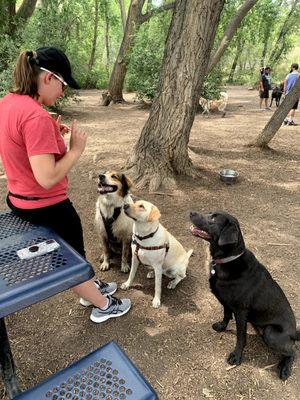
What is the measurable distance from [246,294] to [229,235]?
0.52 metres

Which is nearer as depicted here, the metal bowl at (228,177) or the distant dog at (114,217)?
the distant dog at (114,217)

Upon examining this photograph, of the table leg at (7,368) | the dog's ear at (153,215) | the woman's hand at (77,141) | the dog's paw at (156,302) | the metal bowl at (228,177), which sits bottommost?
the dog's paw at (156,302)

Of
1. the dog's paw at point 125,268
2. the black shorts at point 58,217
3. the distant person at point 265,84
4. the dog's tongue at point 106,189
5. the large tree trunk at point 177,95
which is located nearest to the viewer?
the black shorts at point 58,217

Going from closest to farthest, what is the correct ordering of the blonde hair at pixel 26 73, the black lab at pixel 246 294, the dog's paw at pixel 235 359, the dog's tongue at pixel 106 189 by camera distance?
the blonde hair at pixel 26 73, the black lab at pixel 246 294, the dog's paw at pixel 235 359, the dog's tongue at pixel 106 189

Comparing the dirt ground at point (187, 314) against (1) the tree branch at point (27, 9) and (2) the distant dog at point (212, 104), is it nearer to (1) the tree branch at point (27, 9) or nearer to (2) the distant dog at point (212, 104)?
(2) the distant dog at point (212, 104)

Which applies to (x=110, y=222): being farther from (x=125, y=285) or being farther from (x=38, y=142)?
(x=38, y=142)

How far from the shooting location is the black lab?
2.56 meters

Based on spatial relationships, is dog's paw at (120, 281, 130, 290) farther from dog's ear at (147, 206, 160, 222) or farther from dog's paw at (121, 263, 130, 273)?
dog's ear at (147, 206, 160, 222)

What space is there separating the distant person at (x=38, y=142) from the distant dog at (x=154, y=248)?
0.73 metres

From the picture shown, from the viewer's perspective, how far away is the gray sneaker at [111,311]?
304 centimetres

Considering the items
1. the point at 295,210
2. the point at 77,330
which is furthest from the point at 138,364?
the point at 295,210

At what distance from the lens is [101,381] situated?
1.86m

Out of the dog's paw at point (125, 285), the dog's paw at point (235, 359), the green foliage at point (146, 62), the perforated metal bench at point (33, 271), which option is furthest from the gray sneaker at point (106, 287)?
the green foliage at point (146, 62)

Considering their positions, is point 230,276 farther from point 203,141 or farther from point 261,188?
point 203,141
